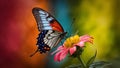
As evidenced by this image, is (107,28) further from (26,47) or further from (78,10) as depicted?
(26,47)

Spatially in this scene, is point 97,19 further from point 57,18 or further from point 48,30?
point 48,30

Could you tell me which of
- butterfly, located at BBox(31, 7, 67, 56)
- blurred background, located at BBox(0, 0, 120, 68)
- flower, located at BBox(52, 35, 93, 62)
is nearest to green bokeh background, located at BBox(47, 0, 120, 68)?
blurred background, located at BBox(0, 0, 120, 68)

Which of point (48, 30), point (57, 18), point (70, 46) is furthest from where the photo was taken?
point (57, 18)

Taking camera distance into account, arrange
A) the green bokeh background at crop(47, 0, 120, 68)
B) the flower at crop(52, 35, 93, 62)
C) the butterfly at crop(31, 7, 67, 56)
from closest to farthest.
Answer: the flower at crop(52, 35, 93, 62)
the butterfly at crop(31, 7, 67, 56)
the green bokeh background at crop(47, 0, 120, 68)

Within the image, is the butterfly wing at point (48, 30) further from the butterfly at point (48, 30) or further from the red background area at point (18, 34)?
the red background area at point (18, 34)

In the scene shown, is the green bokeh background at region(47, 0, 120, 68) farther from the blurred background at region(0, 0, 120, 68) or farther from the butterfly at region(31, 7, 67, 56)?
the butterfly at region(31, 7, 67, 56)

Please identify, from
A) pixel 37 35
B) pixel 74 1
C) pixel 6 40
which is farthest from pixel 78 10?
pixel 6 40

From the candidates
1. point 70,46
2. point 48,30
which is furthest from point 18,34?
point 70,46

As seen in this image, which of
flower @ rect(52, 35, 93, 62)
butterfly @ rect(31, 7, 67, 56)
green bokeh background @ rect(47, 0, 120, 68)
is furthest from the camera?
green bokeh background @ rect(47, 0, 120, 68)
